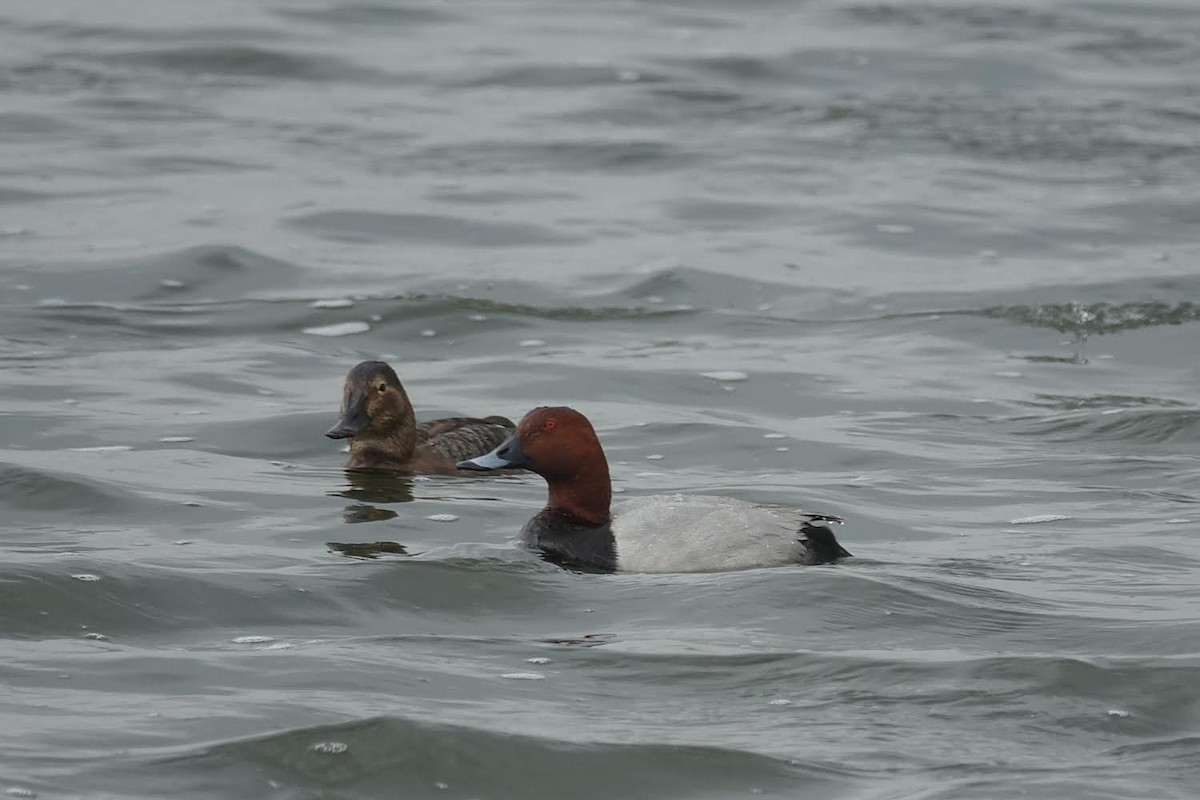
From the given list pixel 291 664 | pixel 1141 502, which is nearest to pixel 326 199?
pixel 1141 502

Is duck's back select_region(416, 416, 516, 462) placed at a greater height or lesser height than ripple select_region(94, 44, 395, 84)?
lesser

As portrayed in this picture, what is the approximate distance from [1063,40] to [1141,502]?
15.9 m

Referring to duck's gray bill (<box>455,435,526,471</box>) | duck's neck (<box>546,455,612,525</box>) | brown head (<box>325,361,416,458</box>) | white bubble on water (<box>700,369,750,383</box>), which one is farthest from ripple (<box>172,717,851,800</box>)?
white bubble on water (<box>700,369,750,383</box>)

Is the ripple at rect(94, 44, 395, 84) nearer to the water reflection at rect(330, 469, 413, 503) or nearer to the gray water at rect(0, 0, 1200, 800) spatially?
the gray water at rect(0, 0, 1200, 800)

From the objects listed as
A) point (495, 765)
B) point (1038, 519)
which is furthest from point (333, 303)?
point (495, 765)

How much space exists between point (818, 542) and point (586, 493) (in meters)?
1.05

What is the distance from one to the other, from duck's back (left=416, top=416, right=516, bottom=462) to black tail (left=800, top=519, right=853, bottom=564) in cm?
253

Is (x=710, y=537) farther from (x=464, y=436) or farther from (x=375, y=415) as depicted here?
(x=375, y=415)

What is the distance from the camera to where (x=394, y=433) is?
36.2ft

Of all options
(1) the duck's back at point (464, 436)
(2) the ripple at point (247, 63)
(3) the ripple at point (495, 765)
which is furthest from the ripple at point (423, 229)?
(3) the ripple at point (495, 765)

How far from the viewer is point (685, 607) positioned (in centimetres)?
827

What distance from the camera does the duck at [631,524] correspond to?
28.4ft

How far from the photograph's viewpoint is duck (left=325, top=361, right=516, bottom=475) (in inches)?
431

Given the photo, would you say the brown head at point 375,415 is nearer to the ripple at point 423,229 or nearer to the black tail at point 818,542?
the black tail at point 818,542
